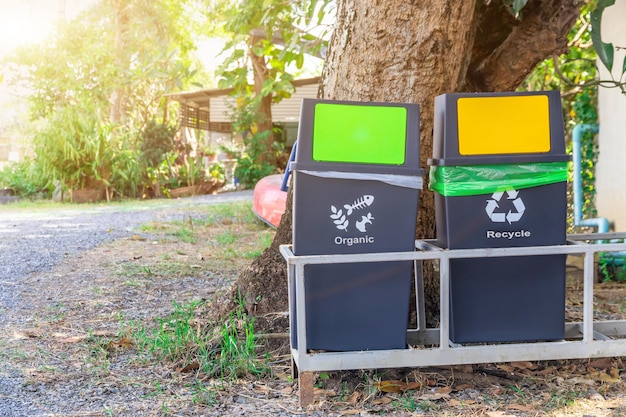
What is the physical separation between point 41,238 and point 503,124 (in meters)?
6.04

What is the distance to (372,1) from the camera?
3.34 meters

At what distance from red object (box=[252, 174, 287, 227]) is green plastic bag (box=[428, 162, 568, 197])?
→ 15.2 ft

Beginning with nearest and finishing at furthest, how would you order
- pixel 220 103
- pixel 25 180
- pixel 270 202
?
pixel 270 202
pixel 25 180
pixel 220 103

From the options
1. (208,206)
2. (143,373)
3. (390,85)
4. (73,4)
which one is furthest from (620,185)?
(73,4)

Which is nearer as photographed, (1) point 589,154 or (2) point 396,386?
(2) point 396,386

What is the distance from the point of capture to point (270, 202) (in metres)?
7.82

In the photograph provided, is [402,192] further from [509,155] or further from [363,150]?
[509,155]

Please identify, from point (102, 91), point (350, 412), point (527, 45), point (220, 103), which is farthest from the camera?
point (220, 103)

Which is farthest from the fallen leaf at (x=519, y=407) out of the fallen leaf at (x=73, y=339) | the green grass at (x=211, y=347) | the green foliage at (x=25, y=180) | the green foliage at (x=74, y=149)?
the green foliage at (x=25, y=180)

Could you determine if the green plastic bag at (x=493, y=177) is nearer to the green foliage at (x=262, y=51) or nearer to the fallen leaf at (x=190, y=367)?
the fallen leaf at (x=190, y=367)

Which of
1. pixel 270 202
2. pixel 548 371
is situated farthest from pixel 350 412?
pixel 270 202

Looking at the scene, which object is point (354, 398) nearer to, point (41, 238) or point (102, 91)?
point (41, 238)

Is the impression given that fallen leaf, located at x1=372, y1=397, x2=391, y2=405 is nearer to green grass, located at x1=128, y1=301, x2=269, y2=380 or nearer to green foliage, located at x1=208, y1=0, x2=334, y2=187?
green grass, located at x1=128, y1=301, x2=269, y2=380

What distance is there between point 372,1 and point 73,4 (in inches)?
800
